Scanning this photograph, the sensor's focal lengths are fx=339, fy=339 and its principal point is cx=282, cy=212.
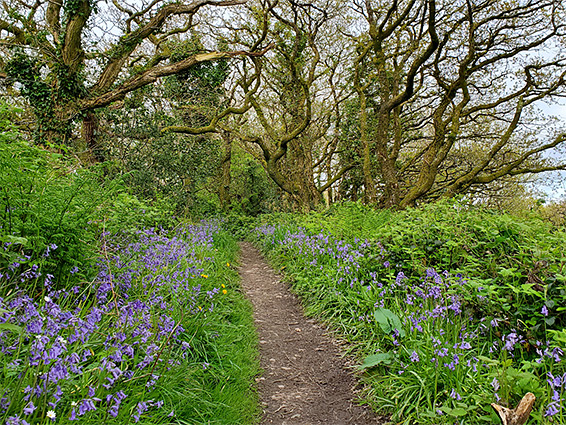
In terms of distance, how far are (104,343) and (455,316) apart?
3.03 metres

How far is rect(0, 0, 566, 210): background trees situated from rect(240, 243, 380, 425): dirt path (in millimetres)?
6207

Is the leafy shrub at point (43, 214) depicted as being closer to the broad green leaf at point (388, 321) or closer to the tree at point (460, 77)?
the broad green leaf at point (388, 321)

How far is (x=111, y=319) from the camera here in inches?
101

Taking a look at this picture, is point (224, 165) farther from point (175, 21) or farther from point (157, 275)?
point (157, 275)

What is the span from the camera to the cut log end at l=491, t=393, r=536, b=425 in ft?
6.52

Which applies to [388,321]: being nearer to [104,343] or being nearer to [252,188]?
[104,343]

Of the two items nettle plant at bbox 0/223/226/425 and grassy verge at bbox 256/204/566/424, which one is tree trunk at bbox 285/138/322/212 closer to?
grassy verge at bbox 256/204/566/424

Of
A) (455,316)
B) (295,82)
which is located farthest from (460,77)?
(455,316)

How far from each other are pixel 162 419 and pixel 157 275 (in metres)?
1.71

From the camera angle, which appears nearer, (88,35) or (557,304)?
(557,304)

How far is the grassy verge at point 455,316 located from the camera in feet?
7.75

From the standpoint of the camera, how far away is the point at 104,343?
195 cm

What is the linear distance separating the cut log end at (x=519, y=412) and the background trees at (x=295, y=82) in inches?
325

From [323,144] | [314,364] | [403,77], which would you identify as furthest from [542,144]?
[314,364]
